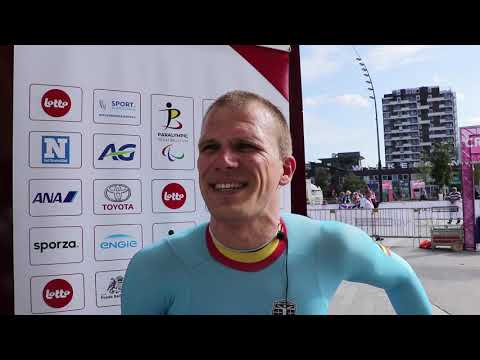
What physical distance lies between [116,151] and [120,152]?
0.8 inches

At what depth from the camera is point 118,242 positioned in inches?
81.6

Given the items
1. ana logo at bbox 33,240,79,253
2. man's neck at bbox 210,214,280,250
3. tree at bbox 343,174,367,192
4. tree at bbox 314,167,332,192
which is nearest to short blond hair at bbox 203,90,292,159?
man's neck at bbox 210,214,280,250

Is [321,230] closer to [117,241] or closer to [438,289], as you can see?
[117,241]

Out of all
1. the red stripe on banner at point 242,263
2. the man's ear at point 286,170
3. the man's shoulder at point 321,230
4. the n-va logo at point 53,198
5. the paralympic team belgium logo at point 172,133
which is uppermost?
the paralympic team belgium logo at point 172,133

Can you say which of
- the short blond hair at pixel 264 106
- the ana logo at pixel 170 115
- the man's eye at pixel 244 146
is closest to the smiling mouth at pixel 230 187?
the man's eye at pixel 244 146

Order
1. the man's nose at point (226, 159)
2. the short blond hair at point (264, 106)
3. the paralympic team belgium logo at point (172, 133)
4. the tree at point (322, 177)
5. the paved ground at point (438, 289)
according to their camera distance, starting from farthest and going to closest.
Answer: the tree at point (322, 177)
the paved ground at point (438, 289)
the paralympic team belgium logo at point (172, 133)
the short blond hair at point (264, 106)
the man's nose at point (226, 159)

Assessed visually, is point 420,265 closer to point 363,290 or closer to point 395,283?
point 363,290

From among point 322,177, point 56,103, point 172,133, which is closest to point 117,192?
point 172,133

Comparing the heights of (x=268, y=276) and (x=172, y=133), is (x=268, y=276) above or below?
below

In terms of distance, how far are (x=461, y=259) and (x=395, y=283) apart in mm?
4741

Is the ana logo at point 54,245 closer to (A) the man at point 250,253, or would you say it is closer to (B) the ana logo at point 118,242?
(B) the ana logo at point 118,242

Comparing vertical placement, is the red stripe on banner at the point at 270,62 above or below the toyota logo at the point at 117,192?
above

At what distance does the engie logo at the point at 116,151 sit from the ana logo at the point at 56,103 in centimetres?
20

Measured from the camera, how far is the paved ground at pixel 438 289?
3459 millimetres
